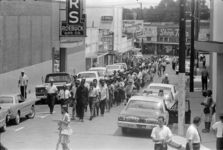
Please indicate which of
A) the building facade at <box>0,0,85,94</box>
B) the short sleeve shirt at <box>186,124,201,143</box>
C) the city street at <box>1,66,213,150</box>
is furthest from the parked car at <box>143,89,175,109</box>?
the short sleeve shirt at <box>186,124,201,143</box>

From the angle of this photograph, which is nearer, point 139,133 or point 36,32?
point 139,133

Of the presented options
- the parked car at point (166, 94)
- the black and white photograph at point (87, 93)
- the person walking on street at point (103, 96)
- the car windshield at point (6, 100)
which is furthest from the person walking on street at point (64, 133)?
the parked car at point (166, 94)

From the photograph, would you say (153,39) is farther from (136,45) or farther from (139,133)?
(139,133)

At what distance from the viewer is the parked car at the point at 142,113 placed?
19.4 metres

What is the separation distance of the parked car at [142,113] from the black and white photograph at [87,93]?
0.11 ft

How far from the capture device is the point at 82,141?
730 inches

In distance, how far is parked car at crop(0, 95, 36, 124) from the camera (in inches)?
855

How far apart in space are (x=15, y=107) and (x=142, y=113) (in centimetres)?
524

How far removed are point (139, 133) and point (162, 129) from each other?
7064 millimetres

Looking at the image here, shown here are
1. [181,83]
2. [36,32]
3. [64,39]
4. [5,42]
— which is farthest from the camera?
[64,39]

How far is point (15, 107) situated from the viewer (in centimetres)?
2212

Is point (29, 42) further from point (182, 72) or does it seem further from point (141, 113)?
point (182, 72)

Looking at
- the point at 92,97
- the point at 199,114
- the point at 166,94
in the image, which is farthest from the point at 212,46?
the point at 199,114

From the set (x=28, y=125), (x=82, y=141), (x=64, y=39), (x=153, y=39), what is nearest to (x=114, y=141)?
(x=82, y=141)
